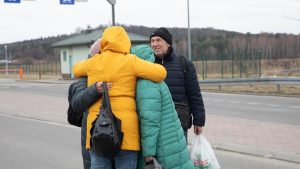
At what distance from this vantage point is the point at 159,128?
332 cm

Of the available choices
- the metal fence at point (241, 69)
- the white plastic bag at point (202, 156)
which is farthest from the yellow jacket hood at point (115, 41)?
the metal fence at point (241, 69)

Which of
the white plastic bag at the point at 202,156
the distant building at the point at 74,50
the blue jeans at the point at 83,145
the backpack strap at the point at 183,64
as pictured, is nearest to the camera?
the blue jeans at the point at 83,145

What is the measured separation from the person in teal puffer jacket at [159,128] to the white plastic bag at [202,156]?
0.89m

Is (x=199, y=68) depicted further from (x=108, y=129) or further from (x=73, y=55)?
(x=108, y=129)

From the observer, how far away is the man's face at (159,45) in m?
4.42

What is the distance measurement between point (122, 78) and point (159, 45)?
3.99 ft

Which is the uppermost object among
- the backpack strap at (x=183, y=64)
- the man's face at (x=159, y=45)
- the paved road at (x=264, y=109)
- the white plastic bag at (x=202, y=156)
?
the man's face at (x=159, y=45)

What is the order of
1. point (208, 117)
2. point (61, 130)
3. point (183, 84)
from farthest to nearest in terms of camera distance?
point (208, 117) → point (61, 130) → point (183, 84)

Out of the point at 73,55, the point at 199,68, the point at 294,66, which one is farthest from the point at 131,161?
the point at 294,66

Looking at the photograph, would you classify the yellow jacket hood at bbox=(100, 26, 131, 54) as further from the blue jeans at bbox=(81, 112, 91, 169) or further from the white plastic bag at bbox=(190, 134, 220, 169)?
the white plastic bag at bbox=(190, 134, 220, 169)

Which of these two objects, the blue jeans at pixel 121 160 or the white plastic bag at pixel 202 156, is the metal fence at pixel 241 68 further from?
the blue jeans at pixel 121 160

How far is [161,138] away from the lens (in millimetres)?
3352

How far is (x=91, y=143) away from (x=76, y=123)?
0.54m

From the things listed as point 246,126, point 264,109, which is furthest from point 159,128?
point 264,109
